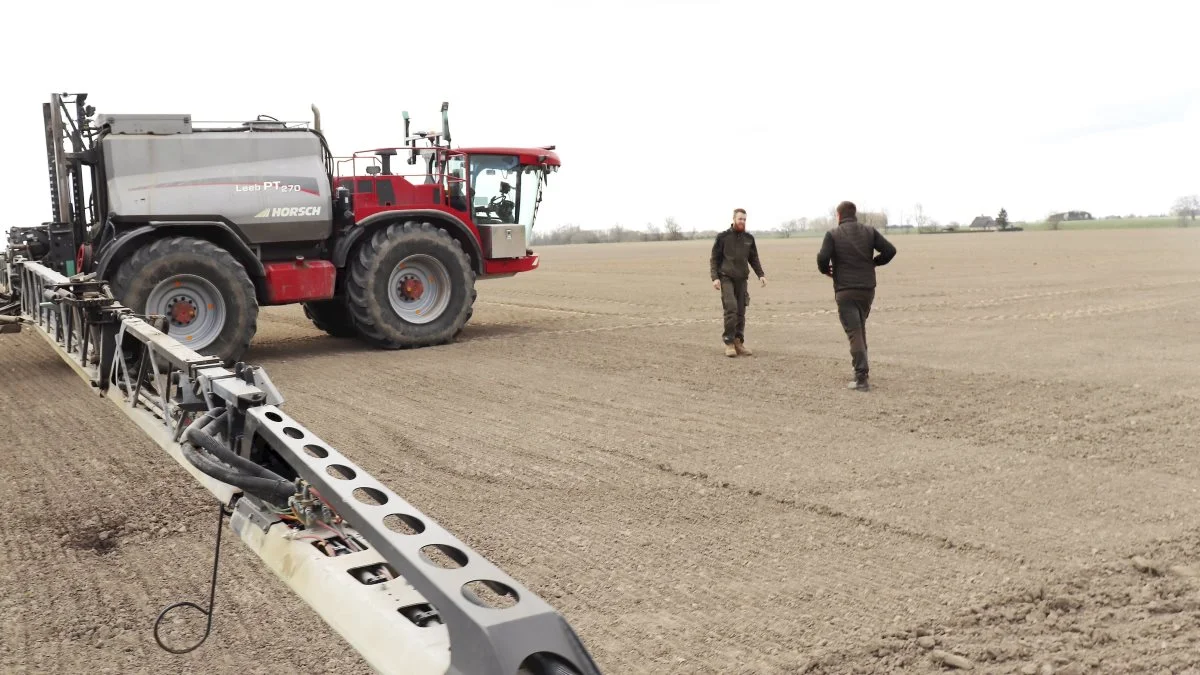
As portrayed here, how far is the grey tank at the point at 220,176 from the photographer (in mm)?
10734

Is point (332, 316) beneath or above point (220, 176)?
beneath

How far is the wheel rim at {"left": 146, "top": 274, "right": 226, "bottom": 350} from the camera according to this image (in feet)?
35.5

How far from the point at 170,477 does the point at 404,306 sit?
20.7ft

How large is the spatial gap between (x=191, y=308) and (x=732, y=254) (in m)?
5.91

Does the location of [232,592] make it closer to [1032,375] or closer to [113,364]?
[113,364]

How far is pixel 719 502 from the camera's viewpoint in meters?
5.89

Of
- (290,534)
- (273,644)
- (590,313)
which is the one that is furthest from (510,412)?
(590,313)

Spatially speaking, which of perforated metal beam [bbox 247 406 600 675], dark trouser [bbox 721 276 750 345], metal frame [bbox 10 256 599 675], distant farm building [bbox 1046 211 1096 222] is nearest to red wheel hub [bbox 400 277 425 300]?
dark trouser [bbox 721 276 750 345]

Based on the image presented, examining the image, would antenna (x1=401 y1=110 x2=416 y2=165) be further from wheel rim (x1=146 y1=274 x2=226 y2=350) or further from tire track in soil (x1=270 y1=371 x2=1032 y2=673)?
tire track in soil (x1=270 y1=371 x2=1032 y2=673)

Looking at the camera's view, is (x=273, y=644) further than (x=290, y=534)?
Yes

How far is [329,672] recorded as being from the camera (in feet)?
12.8

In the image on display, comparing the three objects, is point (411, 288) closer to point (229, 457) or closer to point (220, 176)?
point (220, 176)

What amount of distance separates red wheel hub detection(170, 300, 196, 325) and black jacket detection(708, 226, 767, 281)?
567cm

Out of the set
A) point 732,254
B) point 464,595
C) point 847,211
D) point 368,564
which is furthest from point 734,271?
point 464,595
